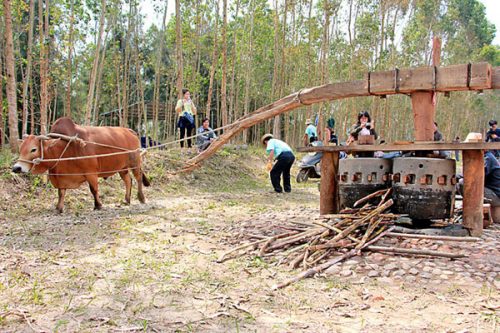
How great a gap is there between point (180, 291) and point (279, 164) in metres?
6.81

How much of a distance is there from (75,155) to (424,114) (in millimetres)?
4935

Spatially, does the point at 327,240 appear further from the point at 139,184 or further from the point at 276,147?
the point at 276,147

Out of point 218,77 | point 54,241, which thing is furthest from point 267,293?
point 218,77

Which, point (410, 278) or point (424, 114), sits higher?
point (424, 114)

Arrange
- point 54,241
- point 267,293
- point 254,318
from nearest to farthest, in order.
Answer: point 254,318 → point 267,293 → point 54,241

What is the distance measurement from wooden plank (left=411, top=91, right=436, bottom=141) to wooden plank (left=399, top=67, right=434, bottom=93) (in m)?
0.12

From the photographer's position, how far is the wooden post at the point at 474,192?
180 inches

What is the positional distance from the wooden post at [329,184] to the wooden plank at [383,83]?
105 cm

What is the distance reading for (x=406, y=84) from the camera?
4.81 meters

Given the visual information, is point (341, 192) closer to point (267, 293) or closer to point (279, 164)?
point (267, 293)

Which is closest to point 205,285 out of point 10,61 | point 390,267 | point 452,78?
point 390,267

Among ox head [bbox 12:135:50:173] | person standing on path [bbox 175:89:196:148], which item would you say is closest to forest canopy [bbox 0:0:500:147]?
person standing on path [bbox 175:89:196:148]

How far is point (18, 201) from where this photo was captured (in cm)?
693

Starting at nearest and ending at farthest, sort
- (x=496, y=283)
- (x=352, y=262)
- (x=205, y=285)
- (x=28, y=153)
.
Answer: (x=496, y=283) < (x=205, y=285) < (x=352, y=262) < (x=28, y=153)
